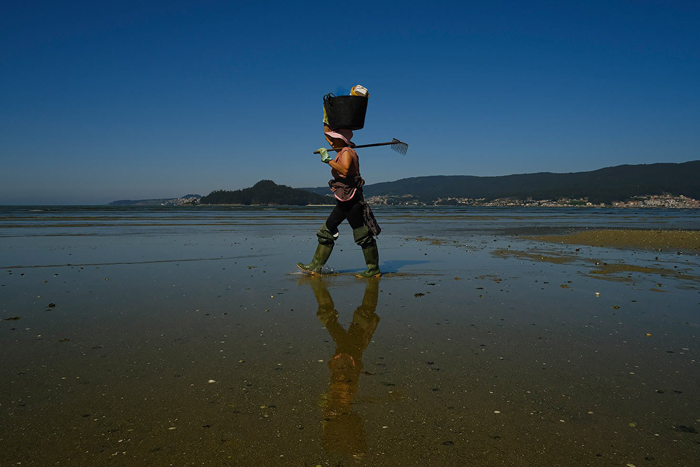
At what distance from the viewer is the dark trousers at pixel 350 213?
10.4 meters

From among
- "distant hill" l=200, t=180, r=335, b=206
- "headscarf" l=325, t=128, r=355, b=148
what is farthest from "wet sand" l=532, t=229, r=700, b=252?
"distant hill" l=200, t=180, r=335, b=206

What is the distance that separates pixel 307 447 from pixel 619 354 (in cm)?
375

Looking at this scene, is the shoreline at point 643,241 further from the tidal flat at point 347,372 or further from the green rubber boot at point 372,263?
the green rubber boot at point 372,263

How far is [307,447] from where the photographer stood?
119 inches

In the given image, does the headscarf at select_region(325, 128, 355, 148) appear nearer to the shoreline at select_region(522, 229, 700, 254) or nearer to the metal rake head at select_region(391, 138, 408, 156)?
the metal rake head at select_region(391, 138, 408, 156)

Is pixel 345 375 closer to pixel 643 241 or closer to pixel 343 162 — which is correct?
pixel 343 162

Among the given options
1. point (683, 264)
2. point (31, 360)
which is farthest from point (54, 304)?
point (683, 264)

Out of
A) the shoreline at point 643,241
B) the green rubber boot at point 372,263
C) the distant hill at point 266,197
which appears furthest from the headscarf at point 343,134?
the distant hill at point 266,197

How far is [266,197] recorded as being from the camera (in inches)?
6462

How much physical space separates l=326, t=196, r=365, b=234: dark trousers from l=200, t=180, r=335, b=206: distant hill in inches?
6015

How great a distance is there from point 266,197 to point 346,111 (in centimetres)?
15730

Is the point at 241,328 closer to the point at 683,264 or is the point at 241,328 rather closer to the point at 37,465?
the point at 37,465

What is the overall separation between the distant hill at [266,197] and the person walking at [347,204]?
153m

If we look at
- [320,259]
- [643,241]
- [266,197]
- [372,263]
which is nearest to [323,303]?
[372,263]
